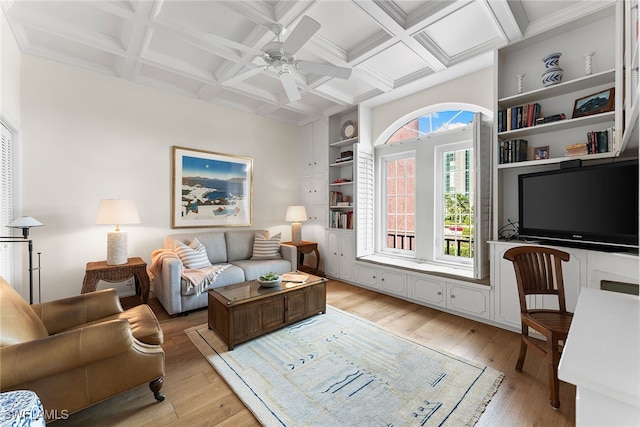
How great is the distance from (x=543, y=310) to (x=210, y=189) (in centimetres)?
418

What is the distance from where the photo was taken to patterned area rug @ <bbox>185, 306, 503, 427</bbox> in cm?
164

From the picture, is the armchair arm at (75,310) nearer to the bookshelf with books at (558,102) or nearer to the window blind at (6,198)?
the window blind at (6,198)

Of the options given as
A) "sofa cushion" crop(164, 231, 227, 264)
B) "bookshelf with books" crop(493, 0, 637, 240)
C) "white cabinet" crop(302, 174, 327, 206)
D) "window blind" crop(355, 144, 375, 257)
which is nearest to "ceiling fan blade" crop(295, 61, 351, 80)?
"bookshelf with books" crop(493, 0, 637, 240)

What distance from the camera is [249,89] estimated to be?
150 inches

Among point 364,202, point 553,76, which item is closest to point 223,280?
point 364,202

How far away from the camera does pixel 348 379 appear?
1.96 metres

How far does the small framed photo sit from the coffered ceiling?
1.10 m

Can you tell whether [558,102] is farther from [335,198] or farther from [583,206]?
[335,198]

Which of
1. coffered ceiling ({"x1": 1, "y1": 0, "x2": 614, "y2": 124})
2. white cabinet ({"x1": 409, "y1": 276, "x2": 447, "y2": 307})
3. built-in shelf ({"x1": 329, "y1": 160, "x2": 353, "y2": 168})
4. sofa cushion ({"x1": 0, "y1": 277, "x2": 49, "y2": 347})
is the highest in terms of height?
coffered ceiling ({"x1": 1, "y1": 0, "x2": 614, "y2": 124})

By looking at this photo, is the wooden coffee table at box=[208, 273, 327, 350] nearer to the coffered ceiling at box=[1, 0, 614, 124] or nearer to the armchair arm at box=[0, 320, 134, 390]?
the armchair arm at box=[0, 320, 134, 390]

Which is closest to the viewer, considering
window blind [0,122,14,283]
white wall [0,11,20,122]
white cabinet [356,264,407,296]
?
white wall [0,11,20,122]

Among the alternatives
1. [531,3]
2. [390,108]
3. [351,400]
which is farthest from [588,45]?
[351,400]

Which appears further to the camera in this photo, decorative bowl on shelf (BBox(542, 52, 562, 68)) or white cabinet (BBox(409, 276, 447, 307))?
white cabinet (BBox(409, 276, 447, 307))

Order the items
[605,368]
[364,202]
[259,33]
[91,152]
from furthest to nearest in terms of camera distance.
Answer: [364,202] < [91,152] < [259,33] < [605,368]
